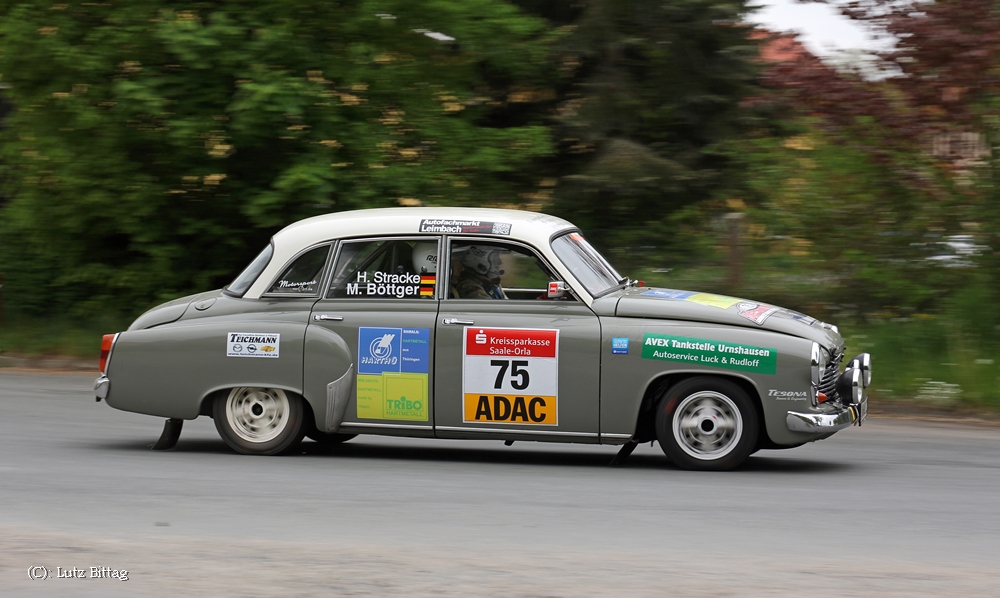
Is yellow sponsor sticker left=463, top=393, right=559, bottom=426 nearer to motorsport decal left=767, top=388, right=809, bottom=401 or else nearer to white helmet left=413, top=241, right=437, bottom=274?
white helmet left=413, top=241, right=437, bottom=274

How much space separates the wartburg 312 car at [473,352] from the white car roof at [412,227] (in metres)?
0.01

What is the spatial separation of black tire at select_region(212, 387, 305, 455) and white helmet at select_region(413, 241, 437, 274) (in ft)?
4.27

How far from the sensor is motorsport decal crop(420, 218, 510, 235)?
342 inches

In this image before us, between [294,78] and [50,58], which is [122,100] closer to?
[50,58]

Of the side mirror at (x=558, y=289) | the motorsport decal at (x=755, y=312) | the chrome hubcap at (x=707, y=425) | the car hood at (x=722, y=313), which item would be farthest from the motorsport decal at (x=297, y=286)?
the motorsport decal at (x=755, y=312)

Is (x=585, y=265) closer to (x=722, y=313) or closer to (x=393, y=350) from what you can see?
(x=722, y=313)

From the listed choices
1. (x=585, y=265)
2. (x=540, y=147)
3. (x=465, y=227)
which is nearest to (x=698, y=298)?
(x=585, y=265)

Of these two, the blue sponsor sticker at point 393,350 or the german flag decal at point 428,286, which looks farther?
the german flag decal at point 428,286

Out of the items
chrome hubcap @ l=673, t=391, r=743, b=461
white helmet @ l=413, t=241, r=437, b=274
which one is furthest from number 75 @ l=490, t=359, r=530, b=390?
chrome hubcap @ l=673, t=391, r=743, b=461

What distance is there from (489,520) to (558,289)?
81.7 inches

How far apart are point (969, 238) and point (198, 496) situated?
399 inches

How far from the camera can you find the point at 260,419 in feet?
29.7

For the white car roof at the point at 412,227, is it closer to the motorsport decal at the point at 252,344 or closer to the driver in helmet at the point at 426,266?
the driver in helmet at the point at 426,266

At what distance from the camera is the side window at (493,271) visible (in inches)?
343
